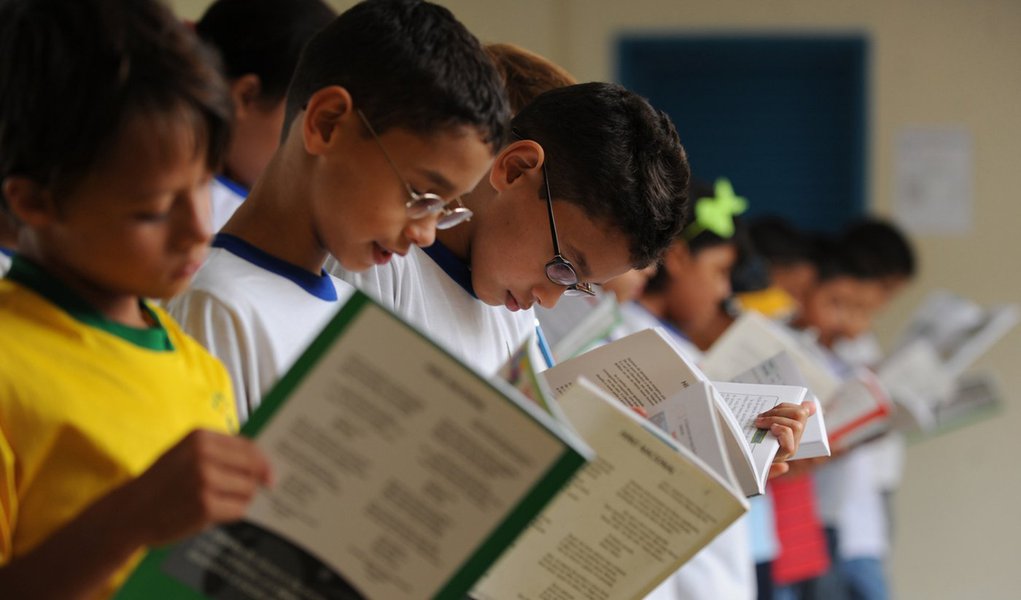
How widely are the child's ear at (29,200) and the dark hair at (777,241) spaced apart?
12.2 feet

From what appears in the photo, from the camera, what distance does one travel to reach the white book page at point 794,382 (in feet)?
5.24

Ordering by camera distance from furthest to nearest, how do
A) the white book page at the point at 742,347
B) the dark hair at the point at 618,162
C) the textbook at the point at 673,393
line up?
the white book page at the point at 742,347
the dark hair at the point at 618,162
the textbook at the point at 673,393

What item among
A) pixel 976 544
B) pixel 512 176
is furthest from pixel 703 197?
pixel 976 544

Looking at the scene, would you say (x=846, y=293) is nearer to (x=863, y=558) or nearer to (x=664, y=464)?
(x=863, y=558)

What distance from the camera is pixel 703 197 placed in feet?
10.3

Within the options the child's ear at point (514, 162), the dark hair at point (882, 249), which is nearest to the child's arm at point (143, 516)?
the child's ear at point (514, 162)

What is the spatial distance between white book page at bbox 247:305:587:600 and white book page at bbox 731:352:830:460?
80 cm

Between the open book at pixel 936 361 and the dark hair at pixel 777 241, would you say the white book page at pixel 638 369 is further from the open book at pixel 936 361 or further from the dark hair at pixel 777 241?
the dark hair at pixel 777 241

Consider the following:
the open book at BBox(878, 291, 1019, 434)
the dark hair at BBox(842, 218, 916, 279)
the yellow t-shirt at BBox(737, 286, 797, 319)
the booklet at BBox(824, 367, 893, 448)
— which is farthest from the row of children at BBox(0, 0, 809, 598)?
the dark hair at BBox(842, 218, 916, 279)

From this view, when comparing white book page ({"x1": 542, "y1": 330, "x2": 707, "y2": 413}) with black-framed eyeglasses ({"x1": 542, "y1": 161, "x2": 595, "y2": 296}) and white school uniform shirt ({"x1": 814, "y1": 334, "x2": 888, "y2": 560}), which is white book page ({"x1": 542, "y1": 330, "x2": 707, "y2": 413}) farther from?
white school uniform shirt ({"x1": 814, "y1": 334, "x2": 888, "y2": 560})

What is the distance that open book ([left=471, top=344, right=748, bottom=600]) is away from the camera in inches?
42.7

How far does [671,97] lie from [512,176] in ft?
13.7

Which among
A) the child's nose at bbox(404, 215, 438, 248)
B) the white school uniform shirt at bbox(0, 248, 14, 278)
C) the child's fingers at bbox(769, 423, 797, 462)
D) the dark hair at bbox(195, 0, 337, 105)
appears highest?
the child's nose at bbox(404, 215, 438, 248)

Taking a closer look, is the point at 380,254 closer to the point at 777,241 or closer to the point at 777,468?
the point at 777,468
